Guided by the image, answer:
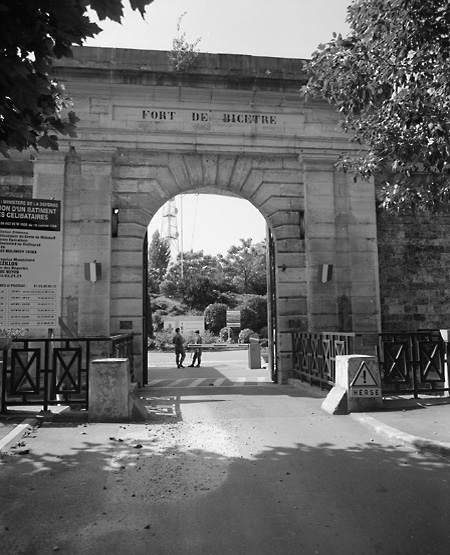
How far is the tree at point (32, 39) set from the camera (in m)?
4.02

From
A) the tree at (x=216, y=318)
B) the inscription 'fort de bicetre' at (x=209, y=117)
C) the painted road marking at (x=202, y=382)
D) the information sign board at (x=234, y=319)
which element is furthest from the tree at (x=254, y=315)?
the inscription 'fort de bicetre' at (x=209, y=117)

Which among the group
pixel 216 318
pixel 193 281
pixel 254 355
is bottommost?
pixel 254 355

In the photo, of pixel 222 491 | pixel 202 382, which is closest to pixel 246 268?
pixel 202 382

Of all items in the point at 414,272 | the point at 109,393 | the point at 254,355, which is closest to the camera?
the point at 109,393

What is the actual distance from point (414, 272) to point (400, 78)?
7.46m

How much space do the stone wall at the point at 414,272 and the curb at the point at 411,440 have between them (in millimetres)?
6263

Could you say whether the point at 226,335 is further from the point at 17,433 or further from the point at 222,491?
the point at 222,491

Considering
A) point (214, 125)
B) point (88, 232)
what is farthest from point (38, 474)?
point (214, 125)

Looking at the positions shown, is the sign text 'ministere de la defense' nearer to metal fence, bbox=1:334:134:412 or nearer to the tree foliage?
metal fence, bbox=1:334:134:412

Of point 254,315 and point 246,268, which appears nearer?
point 254,315

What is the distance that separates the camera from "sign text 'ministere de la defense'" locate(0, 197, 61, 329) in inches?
304

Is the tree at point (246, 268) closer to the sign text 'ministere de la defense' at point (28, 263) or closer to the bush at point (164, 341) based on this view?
the bush at point (164, 341)

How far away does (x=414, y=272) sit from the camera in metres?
12.8

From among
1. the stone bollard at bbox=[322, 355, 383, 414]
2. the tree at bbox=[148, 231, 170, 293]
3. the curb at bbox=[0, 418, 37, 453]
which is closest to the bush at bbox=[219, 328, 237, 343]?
the stone bollard at bbox=[322, 355, 383, 414]
